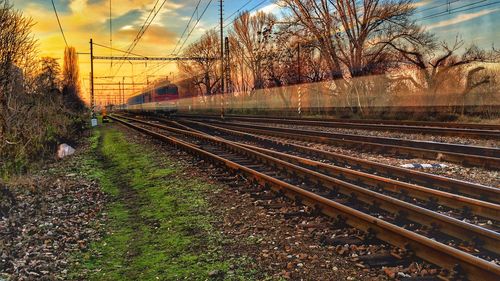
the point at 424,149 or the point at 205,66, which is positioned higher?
the point at 205,66

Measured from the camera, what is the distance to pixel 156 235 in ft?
21.6

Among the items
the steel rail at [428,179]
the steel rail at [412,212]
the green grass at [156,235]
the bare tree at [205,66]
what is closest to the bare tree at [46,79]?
the green grass at [156,235]

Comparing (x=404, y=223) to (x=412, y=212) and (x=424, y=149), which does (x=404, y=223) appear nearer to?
(x=412, y=212)

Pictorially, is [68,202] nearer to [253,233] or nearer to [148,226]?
[148,226]

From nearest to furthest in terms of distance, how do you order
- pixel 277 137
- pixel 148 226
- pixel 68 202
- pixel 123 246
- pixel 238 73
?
1. pixel 123 246
2. pixel 148 226
3. pixel 68 202
4. pixel 277 137
5. pixel 238 73

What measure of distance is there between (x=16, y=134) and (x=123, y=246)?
29.6 feet

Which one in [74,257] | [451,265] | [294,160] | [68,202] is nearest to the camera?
[451,265]

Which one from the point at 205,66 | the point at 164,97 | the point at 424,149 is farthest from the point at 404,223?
the point at 205,66

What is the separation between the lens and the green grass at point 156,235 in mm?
5215

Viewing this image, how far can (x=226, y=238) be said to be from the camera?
615 centimetres

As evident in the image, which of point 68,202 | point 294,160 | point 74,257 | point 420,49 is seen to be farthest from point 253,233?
point 420,49

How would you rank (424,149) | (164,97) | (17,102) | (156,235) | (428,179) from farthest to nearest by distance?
1. (164,97)
2. (17,102)
3. (424,149)
4. (428,179)
5. (156,235)

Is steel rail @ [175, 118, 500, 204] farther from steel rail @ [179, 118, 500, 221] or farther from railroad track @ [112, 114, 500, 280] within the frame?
railroad track @ [112, 114, 500, 280]

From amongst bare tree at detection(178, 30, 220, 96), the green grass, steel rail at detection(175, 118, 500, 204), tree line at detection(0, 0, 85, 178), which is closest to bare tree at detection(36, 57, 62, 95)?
tree line at detection(0, 0, 85, 178)
